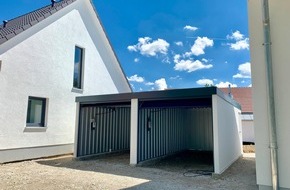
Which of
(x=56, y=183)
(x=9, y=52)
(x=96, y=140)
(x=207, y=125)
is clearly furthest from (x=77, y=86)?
(x=207, y=125)

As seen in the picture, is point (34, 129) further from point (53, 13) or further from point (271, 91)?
point (271, 91)

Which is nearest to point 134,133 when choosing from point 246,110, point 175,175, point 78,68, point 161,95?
point 161,95

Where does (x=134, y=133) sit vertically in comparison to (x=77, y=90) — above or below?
below

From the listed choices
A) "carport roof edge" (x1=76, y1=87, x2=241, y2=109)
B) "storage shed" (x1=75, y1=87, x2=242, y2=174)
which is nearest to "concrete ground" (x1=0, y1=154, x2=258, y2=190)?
"storage shed" (x1=75, y1=87, x2=242, y2=174)

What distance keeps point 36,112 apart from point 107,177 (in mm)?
5033

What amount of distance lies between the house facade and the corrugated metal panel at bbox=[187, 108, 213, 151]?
208 centimetres

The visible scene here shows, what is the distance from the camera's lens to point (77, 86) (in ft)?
40.3

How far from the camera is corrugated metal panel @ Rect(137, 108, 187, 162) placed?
30.5 ft

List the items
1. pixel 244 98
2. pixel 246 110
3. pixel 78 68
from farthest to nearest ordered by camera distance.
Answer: pixel 244 98 < pixel 246 110 < pixel 78 68

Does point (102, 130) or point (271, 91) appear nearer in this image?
point (271, 91)

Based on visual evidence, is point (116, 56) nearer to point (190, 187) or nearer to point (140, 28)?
point (140, 28)

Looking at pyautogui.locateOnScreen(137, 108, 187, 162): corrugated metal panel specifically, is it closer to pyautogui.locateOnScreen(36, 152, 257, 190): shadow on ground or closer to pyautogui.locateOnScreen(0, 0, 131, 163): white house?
pyautogui.locateOnScreen(36, 152, 257, 190): shadow on ground

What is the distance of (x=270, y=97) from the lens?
483 centimetres

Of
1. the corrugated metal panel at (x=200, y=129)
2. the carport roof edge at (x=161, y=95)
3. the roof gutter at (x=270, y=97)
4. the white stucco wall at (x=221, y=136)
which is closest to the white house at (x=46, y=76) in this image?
the carport roof edge at (x=161, y=95)
